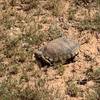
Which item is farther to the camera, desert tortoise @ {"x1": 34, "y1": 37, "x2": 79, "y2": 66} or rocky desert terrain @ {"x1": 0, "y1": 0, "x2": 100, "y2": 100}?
desert tortoise @ {"x1": 34, "y1": 37, "x2": 79, "y2": 66}

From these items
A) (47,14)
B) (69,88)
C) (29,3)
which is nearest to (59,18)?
(47,14)

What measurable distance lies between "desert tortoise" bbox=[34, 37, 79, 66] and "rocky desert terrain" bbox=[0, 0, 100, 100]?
122mm

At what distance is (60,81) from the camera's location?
6.48 m

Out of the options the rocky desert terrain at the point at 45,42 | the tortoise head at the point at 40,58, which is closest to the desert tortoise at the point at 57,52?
the tortoise head at the point at 40,58

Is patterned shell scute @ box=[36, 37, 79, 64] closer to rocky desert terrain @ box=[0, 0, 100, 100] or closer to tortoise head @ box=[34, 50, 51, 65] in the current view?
tortoise head @ box=[34, 50, 51, 65]

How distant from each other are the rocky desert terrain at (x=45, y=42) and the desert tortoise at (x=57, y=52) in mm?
122

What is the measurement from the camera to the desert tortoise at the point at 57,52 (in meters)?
6.66

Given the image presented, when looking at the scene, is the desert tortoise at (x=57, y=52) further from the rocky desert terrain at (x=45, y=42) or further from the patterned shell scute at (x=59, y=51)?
the rocky desert terrain at (x=45, y=42)

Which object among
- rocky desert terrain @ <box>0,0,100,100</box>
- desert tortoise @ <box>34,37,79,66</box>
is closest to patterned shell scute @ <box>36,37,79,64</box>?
desert tortoise @ <box>34,37,79,66</box>

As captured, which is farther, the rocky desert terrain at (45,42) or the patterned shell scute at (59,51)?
the patterned shell scute at (59,51)

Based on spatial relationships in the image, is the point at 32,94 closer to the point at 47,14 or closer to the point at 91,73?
the point at 91,73

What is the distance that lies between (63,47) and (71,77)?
56 cm

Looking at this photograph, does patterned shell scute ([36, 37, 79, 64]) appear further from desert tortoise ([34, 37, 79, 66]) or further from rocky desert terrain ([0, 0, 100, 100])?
rocky desert terrain ([0, 0, 100, 100])

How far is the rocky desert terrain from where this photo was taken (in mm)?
6238
